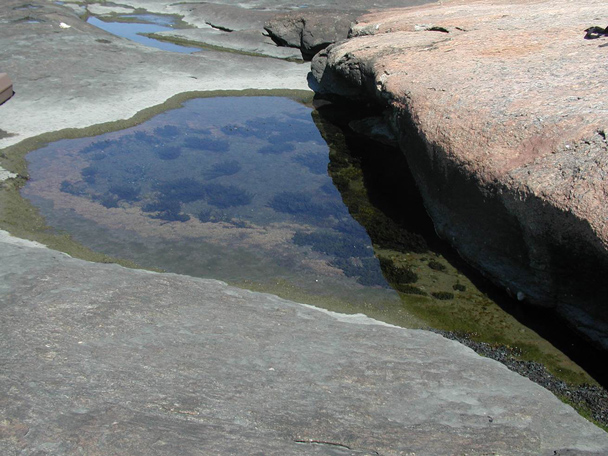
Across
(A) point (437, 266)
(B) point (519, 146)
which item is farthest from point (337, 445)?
(B) point (519, 146)

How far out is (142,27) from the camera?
1886cm

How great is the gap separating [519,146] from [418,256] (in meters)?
1.51

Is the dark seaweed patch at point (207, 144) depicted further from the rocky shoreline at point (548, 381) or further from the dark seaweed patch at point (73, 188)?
the rocky shoreline at point (548, 381)

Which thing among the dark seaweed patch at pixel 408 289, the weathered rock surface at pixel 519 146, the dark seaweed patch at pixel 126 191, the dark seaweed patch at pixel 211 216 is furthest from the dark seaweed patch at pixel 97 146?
the dark seaweed patch at pixel 408 289

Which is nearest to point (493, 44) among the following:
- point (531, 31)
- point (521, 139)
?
point (531, 31)

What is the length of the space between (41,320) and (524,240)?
152 inches

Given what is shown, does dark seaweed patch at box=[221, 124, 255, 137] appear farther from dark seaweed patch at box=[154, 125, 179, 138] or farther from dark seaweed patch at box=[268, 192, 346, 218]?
dark seaweed patch at box=[268, 192, 346, 218]

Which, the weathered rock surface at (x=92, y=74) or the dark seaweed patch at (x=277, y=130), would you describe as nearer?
the dark seaweed patch at (x=277, y=130)

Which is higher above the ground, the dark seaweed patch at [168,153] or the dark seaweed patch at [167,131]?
the dark seaweed patch at [167,131]

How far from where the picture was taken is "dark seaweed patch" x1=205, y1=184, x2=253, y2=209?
7230mm

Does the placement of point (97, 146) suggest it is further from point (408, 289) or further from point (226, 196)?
point (408, 289)

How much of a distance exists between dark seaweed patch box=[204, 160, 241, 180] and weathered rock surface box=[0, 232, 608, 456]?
3369 millimetres

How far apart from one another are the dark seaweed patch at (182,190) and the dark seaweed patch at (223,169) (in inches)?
11.2

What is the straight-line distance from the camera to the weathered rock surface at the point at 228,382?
106 inches
